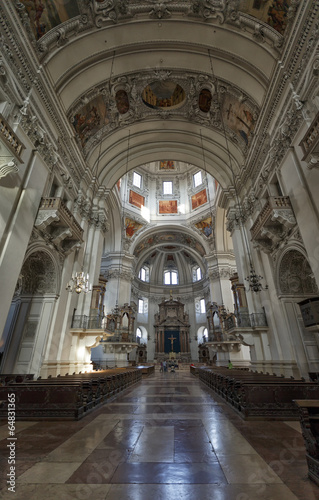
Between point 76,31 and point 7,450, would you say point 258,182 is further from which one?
point 7,450

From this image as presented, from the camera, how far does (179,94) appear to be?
12031 mm

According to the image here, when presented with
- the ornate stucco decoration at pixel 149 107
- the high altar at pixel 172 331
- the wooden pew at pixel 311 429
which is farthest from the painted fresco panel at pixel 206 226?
the wooden pew at pixel 311 429

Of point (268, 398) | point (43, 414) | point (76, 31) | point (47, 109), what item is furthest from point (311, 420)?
point (76, 31)

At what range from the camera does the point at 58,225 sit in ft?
28.0

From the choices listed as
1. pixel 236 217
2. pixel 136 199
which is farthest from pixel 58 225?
pixel 136 199

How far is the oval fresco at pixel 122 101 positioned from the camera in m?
11.4

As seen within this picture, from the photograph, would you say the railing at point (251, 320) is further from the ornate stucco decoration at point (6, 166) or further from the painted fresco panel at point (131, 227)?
the painted fresco panel at point (131, 227)

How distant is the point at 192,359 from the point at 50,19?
26.3 metres

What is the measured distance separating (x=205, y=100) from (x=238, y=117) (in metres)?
2.06

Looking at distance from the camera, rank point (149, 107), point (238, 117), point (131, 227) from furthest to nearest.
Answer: point (131, 227) → point (149, 107) → point (238, 117)

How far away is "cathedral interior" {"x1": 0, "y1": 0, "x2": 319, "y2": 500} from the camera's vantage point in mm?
3604

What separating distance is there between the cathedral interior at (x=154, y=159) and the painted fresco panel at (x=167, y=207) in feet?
27.2

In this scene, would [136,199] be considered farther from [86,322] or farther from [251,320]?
[251,320]

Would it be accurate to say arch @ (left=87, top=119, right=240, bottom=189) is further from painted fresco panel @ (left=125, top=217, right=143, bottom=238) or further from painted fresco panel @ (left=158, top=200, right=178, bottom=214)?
painted fresco panel @ (left=158, top=200, right=178, bottom=214)
